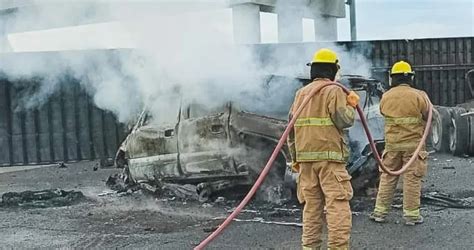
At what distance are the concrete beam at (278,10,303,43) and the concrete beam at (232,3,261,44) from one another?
0.70m

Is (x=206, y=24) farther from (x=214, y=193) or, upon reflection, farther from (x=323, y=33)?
(x=323, y=33)

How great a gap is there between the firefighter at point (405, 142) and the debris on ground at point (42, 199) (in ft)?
14.5

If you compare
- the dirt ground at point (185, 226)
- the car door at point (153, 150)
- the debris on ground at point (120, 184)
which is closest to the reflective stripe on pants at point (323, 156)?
the dirt ground at point (185, 226)

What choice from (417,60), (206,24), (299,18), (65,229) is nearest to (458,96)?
(417,60)

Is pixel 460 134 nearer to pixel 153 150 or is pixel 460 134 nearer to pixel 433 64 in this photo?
pixel 433 64

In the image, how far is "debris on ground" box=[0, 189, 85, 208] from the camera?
937 centimetres

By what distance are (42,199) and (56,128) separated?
574 cm

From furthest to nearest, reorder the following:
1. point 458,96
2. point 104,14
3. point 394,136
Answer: point 458,96 → point 104,14 → point 394,136

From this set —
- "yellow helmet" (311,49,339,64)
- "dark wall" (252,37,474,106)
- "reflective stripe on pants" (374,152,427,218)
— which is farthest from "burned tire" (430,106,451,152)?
"yellow helmet" (311,49,339,64)

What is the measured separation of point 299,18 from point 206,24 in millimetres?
2217

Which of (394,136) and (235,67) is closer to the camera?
(394,136)

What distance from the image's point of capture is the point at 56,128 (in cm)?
1516

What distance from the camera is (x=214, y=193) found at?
8648mm

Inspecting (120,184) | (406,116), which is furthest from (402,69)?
(120,184)
